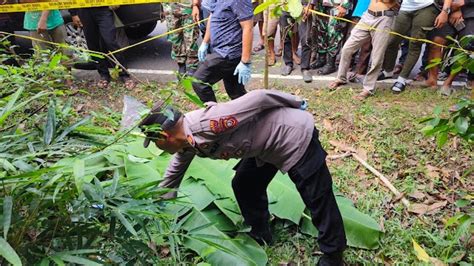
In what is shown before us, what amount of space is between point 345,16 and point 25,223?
476 centimetres

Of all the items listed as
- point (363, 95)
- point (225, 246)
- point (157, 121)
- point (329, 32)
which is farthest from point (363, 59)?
point (157, 121)

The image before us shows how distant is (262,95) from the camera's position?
2.26 m

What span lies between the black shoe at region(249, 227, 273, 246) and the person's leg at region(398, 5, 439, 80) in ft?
9.76

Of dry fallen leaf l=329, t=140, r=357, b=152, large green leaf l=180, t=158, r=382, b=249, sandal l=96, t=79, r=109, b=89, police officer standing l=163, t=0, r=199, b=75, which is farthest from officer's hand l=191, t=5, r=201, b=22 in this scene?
large green leaf l=180, t=158, r=382, b=249

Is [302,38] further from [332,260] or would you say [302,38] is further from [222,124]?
[222,124]

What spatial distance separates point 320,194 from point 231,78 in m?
2.02

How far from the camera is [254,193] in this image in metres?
2.76

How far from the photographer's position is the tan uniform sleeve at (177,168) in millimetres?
2389

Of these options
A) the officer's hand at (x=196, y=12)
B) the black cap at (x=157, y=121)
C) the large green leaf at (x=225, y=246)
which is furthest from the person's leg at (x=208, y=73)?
the black cap at (x=157, y=121)

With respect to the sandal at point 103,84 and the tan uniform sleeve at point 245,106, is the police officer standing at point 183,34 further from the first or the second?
the tan uniform sleeve at point 245,106

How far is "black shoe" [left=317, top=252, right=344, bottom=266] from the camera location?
255cm

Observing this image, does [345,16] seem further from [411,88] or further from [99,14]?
[99,14]

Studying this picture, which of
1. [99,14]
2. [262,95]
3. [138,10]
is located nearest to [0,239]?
[262,95]

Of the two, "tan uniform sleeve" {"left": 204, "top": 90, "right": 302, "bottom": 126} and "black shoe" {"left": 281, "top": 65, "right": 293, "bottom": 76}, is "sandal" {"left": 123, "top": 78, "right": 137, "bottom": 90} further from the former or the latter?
"tan uniform sleeve" {"left": 204, "top": 90, "right": 302, "bottom": 126}
